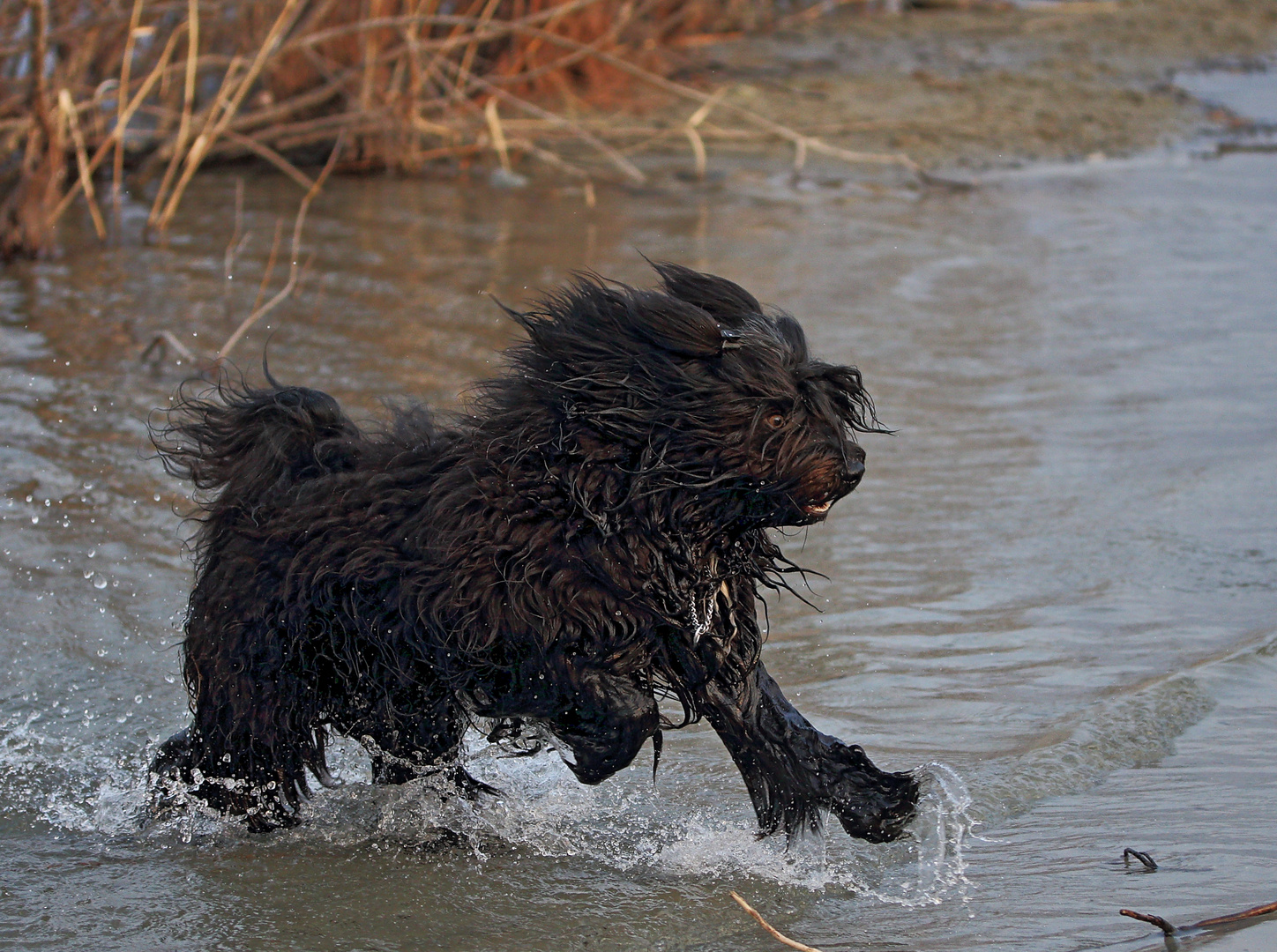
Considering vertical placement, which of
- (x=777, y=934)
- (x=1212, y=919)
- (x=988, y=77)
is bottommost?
(x=777, y=934)

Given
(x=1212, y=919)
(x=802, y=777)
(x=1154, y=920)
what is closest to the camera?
Answer: (x=1154, y=920)

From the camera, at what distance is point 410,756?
4.03 meters

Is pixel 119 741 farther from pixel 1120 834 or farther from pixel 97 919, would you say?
pixel 1120 834

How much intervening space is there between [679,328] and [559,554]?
575mm

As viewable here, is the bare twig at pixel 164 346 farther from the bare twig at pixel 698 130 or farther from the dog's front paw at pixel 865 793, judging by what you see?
the dog's front paw at pixel 865 793

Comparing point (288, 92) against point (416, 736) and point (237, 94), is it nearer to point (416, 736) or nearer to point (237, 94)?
point (237, 94)

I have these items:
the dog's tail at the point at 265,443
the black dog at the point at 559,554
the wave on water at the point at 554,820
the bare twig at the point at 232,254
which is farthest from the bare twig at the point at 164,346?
the black dog at the point at 559,554

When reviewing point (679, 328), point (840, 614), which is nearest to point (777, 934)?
point (679, 328)

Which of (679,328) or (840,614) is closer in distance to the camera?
(679,328)

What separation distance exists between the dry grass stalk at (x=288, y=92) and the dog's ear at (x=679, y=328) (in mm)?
5969

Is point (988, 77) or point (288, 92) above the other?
point (988, 77)

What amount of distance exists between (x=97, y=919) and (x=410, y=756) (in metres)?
0.85

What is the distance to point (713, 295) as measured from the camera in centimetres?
353

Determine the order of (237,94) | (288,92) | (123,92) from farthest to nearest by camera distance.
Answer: (288,92) → (237,94) → (123,92)
